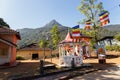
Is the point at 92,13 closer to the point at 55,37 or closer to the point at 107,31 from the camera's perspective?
the point at 107,31

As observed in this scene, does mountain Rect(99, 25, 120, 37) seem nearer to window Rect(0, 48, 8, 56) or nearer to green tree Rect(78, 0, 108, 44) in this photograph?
green tree Rect(78, 0, 108, 44)

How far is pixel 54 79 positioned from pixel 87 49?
23215mm

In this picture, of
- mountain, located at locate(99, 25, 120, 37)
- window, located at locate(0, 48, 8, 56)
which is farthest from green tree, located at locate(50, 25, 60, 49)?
window, located at locate(0, 48, 8, 56)

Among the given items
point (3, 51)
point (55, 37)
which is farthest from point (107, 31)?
point (55, 37)

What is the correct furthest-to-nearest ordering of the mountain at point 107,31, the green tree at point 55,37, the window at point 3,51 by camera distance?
the green tree at point 55,37 < the mountain at point 107,31 < the window at point 3,51

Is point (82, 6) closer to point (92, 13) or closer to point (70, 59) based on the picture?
point (92, 13)

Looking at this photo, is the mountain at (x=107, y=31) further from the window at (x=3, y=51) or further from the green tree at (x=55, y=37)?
the window at (x=3, y=51)

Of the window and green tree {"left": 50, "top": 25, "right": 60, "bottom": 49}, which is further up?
green tree {"left": 50, "top": 25, "right": 60, "bottom": 49}

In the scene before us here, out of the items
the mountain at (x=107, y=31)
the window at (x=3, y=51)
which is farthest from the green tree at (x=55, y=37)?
the window at (x=3, y=51)

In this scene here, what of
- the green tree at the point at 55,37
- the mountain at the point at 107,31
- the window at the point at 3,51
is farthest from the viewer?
the green tree at the point at 55,37

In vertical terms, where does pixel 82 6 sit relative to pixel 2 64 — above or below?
above

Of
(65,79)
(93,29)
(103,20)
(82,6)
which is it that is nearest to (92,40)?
(93,29)

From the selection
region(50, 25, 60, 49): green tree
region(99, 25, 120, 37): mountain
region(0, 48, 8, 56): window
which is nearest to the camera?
region(0, 48, 8, 56): window

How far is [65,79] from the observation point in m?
10.7
